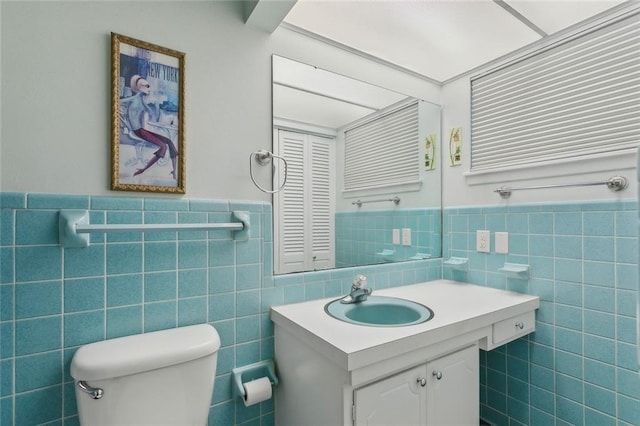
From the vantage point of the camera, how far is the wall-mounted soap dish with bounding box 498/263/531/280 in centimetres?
159

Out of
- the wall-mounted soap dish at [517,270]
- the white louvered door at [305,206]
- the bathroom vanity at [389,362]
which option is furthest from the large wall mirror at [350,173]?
the wall-mounted soap dish at [517,270]

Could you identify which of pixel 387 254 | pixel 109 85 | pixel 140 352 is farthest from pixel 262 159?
pixel 387 254

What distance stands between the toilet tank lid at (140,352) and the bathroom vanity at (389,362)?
1.16 ft

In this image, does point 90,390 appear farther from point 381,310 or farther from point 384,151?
point 384,151

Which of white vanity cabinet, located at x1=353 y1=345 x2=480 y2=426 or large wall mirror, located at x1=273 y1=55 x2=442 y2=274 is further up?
large wall mirror, located at x1=273 y1=55 x2=442 y2=274

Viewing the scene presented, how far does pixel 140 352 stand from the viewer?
0.97m

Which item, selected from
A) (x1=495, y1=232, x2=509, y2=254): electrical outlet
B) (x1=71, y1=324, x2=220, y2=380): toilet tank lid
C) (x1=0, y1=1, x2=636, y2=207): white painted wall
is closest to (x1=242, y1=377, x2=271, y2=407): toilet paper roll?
(x1=71, y1=324, x2=220, y2=380): toilet tank lid

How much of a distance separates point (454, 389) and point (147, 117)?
166cm

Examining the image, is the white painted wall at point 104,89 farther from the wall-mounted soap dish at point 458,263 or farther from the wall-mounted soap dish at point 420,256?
the wall-mounted soap dish at point 458,263

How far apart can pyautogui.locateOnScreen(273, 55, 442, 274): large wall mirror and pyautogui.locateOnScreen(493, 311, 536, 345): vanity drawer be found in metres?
0.64

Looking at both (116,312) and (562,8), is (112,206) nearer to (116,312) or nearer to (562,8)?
(116,312)

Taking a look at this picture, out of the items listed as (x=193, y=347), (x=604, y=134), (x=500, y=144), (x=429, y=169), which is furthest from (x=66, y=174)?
(x=604, y=134)

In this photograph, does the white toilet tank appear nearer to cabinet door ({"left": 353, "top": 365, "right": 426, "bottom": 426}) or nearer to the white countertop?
the white countertop

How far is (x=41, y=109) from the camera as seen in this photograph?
0.99 metres
